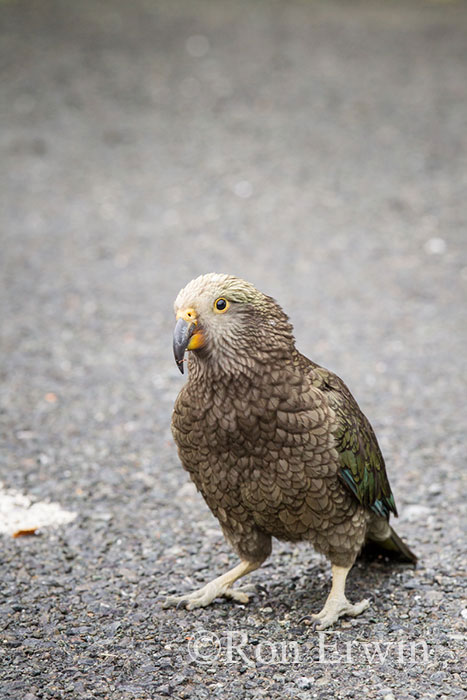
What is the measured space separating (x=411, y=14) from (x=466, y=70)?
8.51ft

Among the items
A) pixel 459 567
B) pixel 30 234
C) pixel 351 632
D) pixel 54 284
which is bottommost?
pixel 351 632

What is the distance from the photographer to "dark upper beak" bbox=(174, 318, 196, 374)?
11.4 ft

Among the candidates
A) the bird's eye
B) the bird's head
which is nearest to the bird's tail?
the bird's head

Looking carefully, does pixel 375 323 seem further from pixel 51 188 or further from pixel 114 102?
pixel 114 102

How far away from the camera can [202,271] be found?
902 centimetres

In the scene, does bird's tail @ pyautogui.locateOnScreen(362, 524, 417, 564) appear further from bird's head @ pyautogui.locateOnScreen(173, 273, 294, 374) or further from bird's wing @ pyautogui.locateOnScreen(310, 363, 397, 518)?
bird's head @ pyautogui.locateOnScreen(173, 273, 294, 374)

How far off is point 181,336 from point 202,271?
560cm

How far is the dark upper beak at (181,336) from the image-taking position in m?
3.46

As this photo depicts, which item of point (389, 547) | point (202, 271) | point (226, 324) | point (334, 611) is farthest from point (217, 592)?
point (202, 271)

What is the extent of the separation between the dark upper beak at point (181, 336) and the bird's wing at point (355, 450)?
722mm

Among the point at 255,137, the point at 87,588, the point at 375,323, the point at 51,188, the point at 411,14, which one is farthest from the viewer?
the point at 411,14

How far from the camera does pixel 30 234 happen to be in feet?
32.1

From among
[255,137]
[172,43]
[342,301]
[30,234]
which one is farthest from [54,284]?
[172,43]

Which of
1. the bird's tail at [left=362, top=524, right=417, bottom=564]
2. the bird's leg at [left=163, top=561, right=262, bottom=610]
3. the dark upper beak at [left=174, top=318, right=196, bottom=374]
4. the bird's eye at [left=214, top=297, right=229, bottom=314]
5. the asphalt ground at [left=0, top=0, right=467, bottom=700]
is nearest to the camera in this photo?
the dark upper beak at [left=174, top=318, right=196, bottom=374]
